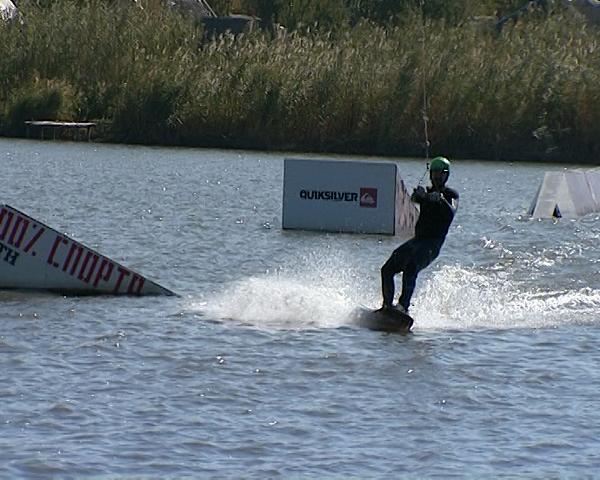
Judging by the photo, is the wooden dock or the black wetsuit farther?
the wooden dock

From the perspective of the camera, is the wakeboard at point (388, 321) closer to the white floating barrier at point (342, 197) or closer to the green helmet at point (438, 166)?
the green helmet at point (438, 166)

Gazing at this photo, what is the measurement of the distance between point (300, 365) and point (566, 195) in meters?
18.4

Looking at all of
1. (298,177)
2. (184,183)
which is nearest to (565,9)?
(184,183)

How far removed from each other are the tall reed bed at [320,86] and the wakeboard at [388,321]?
3031 cm

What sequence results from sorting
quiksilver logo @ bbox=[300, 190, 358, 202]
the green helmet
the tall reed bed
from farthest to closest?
the tall reed bed, quiksilver logo @ bbox=[300, 190, 358, 202], the green helmet

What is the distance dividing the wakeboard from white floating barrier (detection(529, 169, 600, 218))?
14.9m

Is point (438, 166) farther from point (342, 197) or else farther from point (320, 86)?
point (320, 86)

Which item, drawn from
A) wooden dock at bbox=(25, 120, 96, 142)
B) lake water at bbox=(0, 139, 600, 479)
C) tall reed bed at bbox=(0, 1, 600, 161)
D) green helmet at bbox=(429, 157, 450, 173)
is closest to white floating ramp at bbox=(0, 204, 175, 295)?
lake water at bbox=(0, 139, 600, 479)

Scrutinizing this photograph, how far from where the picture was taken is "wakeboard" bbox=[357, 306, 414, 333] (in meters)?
15.4

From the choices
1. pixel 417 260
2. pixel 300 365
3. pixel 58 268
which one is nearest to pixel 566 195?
pixel 58 268

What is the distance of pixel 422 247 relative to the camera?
1541 centimetres

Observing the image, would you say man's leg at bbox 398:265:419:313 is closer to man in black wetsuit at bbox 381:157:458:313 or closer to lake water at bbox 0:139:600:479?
man in black wetsuit at bbox 381:157:458:313

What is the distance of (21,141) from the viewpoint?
4966 centimetres

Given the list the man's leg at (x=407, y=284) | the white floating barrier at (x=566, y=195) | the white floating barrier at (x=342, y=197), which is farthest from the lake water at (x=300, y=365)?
the white floating barrier at (x=566, y=195)
